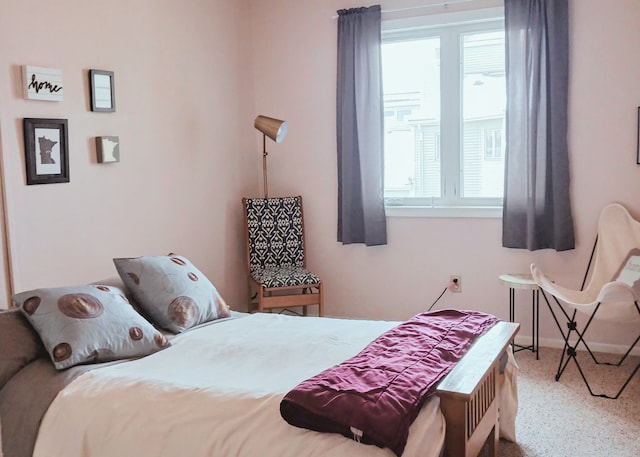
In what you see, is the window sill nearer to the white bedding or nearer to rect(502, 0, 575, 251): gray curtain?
rect(502, 0, 575, 251): gray curtain

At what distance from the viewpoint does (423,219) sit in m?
4.63

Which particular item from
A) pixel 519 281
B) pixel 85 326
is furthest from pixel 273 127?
pixel 85 326

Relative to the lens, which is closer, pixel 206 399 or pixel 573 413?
pixel 206 399

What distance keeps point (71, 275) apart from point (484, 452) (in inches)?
86.0

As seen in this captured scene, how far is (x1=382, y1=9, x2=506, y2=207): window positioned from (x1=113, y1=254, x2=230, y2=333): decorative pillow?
2004 mm

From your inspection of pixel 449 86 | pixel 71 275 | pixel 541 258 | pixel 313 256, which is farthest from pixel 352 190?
pixel 71 275

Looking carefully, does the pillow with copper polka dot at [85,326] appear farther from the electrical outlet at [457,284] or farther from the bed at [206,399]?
the electrical outlet at [457,284]

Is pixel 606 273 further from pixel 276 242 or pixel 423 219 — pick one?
pixel 276 242

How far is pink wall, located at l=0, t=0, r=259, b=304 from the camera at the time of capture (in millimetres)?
3129

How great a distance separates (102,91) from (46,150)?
504mm

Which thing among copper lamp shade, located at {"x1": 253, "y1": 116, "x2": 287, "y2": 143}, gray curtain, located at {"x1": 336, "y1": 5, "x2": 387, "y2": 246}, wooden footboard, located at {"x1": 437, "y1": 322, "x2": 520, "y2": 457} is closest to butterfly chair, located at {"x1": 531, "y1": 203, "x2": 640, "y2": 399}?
wooden footboard, located at {"x1": 437, "y1": 322, "x2": 520, "y2": 457}

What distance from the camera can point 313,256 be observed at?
16.5 feet

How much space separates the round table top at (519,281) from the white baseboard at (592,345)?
49cm

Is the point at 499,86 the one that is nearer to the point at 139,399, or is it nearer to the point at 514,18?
the point at 514,18
